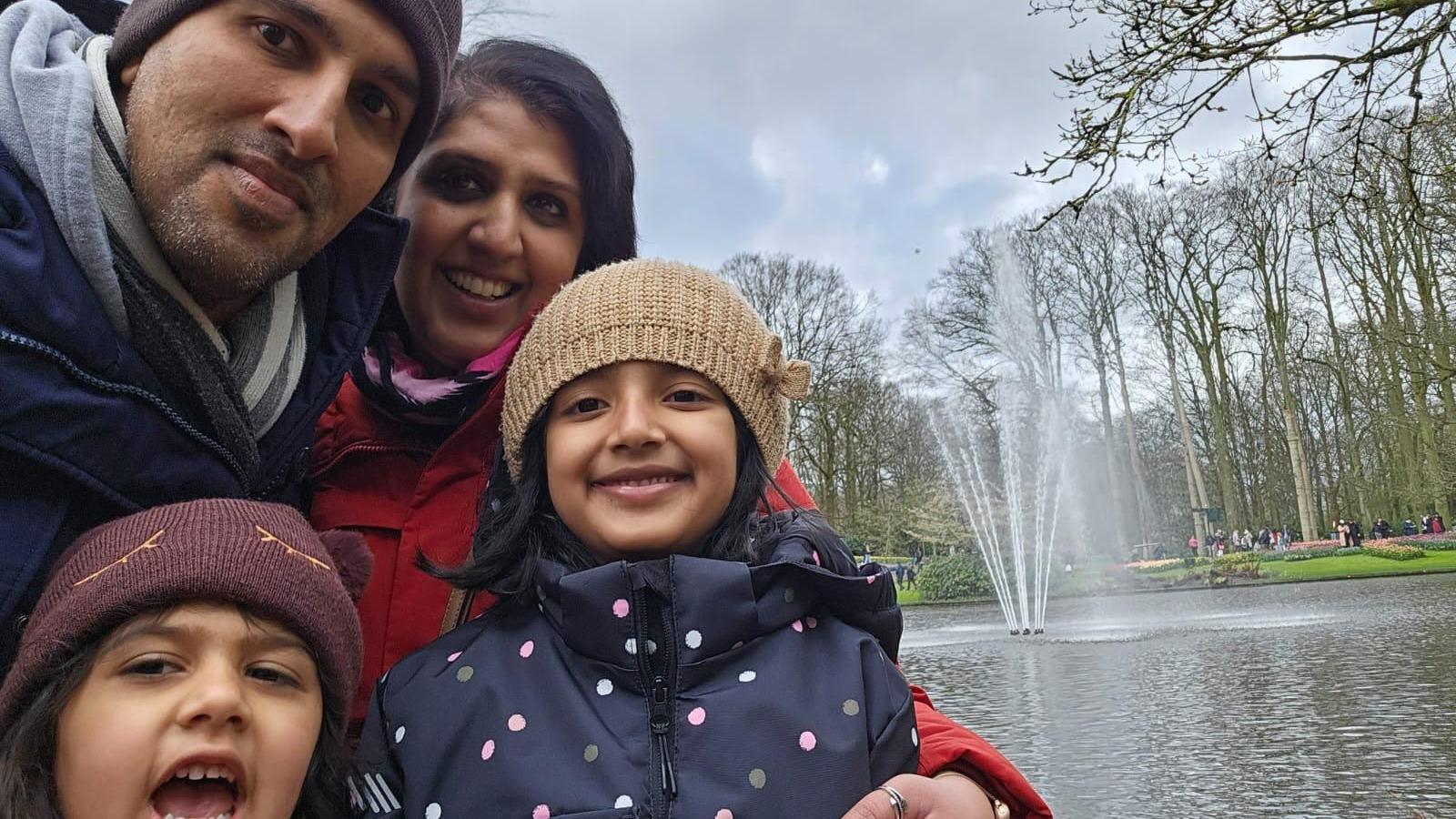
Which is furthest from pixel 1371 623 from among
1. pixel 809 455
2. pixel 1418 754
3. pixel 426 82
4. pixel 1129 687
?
pixel 426 82

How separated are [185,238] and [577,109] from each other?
1068 mm

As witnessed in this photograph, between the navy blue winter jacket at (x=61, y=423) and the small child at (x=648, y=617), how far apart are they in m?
0.56

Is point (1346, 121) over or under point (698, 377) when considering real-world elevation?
over

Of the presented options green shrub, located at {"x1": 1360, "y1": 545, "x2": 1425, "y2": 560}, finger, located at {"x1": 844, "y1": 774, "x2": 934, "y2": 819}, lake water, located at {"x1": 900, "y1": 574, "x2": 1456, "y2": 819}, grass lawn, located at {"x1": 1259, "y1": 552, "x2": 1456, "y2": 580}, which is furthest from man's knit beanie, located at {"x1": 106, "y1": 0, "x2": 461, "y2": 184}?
green shrub, located at {"x1": 1360, "y1": 545, "x2": 1425, "y2": 560}

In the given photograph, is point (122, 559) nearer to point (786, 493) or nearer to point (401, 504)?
point (401, 504)

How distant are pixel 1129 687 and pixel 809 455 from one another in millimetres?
15192

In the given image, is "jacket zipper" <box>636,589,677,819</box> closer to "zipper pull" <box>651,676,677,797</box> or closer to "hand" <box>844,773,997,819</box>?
"zipper pull" <box>651,676,677,797</box>

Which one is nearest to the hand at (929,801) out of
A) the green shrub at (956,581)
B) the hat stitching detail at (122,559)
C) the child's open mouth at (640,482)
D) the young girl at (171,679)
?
the child's open mouth at (640,482)

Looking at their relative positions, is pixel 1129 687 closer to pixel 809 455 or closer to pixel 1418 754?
pixel 1418 754

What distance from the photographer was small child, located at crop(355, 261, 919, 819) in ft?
5.66

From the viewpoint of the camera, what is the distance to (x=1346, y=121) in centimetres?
562

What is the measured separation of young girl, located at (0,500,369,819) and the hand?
845mm

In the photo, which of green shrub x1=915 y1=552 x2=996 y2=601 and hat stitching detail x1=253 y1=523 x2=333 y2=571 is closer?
hat stitching detail x1=253 y1=523 x2=333 y2=571

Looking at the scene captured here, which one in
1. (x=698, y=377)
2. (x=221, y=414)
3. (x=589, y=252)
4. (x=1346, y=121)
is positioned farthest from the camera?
(x=1346, y=121)
